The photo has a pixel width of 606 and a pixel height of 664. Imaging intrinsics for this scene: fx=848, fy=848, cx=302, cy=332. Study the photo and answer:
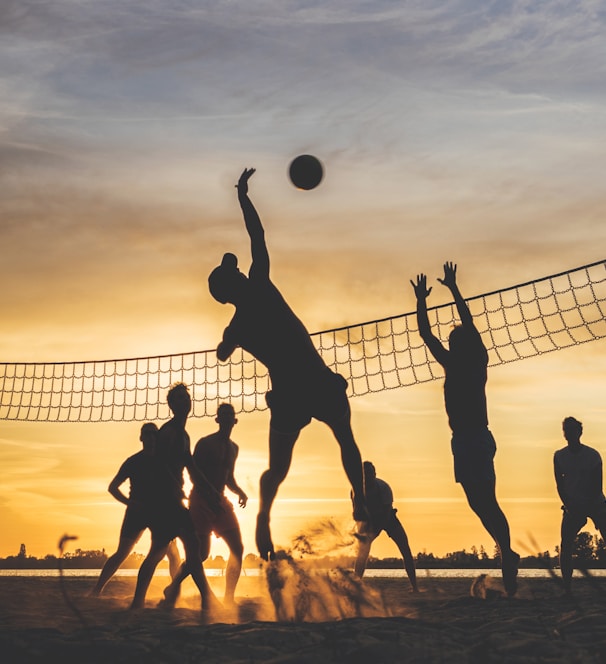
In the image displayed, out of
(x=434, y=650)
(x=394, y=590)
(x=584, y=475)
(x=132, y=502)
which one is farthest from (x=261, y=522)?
(x=394, y=590)

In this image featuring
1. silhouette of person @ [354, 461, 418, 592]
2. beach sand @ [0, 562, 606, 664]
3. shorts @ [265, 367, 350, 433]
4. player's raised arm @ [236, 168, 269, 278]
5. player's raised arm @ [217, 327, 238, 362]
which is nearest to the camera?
beach sand @ [0, 562, 606, 664]

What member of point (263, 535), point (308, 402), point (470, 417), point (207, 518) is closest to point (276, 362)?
point (308, 402)

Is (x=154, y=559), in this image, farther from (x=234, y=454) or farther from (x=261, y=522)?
(x=261, y=522)

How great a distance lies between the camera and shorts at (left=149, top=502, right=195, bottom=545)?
20.9ft

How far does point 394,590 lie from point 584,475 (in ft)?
9.73

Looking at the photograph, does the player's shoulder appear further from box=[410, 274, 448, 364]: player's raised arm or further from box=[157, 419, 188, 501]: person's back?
box=[157, 419, 188, 501]: person's back

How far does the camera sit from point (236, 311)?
4980 mm

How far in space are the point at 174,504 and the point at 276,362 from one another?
6.65ft

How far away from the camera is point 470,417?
20.5 ft

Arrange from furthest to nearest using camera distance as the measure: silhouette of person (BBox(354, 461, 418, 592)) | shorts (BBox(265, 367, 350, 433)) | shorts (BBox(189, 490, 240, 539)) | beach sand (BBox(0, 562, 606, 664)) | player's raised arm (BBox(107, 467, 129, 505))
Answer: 1. silhouette of person (BBox(354, 461, 418, 592))
2. shorts (BBox(189, 490, 240, 539))
3. player's raised arm (BBox(107, 467, 129, 505))
4. shorts (BBox(265, 367, 350, 433))
5. beach sand (BBox(0, 562, 606, 664))

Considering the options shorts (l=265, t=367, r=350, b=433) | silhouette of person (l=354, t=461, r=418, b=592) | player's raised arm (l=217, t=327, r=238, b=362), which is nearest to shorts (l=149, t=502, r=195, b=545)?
shorts (l=265, t=367, r=350, b=433)

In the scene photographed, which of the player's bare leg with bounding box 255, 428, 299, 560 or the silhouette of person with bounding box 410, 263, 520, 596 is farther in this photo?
the silhouette of person with bounding box 410, 263, 520, 596

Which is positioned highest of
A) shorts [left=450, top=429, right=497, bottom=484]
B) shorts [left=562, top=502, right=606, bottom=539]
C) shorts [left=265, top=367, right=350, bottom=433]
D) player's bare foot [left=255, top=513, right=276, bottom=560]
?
shorts [left=265, top=367, right=350, bottom=433]

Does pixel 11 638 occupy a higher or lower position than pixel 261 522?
lower
